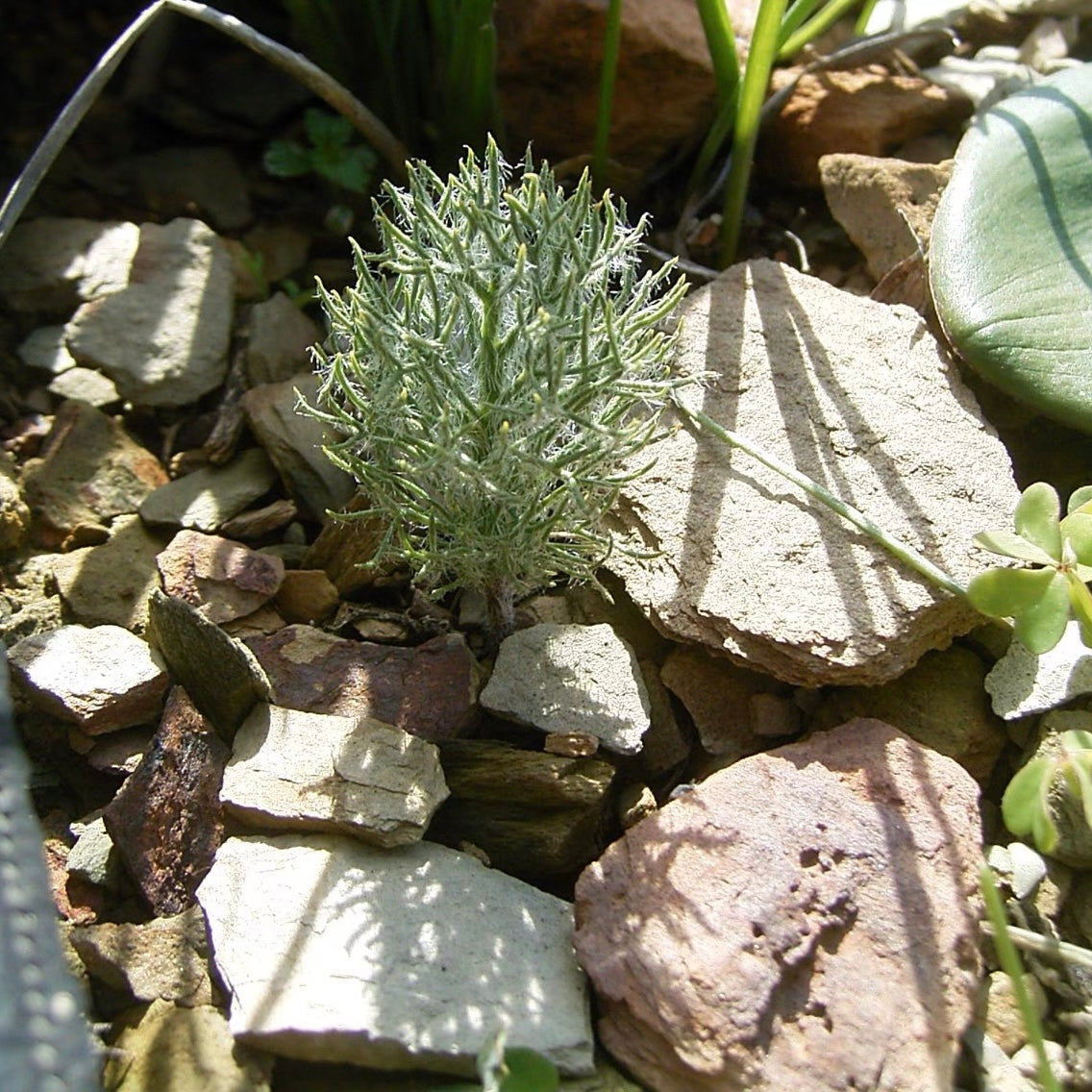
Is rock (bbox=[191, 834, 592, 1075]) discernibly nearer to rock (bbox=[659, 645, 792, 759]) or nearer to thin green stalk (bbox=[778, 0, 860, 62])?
rock (bbox=[659, 645, 792, 759])

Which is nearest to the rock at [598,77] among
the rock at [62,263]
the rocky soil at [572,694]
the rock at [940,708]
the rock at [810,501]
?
the rocky soil at [572,694]

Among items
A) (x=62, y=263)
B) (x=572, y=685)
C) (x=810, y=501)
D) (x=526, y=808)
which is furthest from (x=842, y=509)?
(x=62, y=263)

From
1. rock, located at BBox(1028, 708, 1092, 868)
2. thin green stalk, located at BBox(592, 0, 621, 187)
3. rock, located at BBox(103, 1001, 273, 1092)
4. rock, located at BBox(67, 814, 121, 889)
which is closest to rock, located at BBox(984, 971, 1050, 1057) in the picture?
rock, located at BBox(1028, 708, 1092, 868)

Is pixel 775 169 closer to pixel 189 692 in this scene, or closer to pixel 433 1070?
pixel 189 692

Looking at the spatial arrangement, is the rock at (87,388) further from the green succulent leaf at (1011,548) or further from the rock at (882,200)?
the green succulent leaf at (1011,548)

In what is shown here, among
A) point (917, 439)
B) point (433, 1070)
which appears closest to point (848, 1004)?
point (433, 1070)

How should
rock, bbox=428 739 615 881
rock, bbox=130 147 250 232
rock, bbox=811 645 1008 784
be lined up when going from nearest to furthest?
1. rock, bbox=428 739 615 881
2. rock, bbox=811 645 1008 784
3. rock, bbox=130 147 250 232

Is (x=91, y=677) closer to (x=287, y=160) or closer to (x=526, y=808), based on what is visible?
(x=526, y=808)
